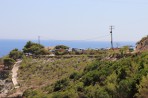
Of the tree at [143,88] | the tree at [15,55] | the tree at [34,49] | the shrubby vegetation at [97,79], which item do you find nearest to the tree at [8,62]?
the shrubby vegetation at [97,79]

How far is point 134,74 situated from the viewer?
31.4 metres

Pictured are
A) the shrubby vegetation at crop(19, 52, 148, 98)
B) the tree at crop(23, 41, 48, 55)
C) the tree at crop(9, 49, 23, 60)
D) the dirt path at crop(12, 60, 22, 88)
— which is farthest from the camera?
the tree at crop(23, 41, 48, 55)

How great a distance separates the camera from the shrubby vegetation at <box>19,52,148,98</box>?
29.3 metres

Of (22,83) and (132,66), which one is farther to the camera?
(22,83)

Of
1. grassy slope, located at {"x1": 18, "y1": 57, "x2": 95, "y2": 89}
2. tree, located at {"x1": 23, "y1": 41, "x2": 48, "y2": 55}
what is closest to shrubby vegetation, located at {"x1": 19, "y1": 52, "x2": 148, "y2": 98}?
grassy slope, located at {"x1": 18, "y1": 57, "x2": 95, "y2": 89}

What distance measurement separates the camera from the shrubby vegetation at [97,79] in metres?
29.3

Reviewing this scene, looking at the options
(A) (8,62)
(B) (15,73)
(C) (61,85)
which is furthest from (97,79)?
(A) (8,62)

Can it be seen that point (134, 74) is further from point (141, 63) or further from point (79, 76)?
point (79, 76)

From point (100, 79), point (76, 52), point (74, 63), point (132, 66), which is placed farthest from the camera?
point (76, 52)

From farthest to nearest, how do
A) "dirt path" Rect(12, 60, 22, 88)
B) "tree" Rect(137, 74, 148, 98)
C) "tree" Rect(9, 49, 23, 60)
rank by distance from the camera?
"tree" Rect(9, 49, 23, 60)
"dirt path" Rect(12, 60, 22, 88)
"tree" Rect(137, 74, 148, 98)

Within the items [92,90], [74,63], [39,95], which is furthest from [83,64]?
[92,90]

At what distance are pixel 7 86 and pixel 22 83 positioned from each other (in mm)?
3120

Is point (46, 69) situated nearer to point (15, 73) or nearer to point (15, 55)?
point (15, 73)

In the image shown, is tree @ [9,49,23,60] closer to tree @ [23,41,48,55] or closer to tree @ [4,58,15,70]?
tree @ [23,41,48,55]
